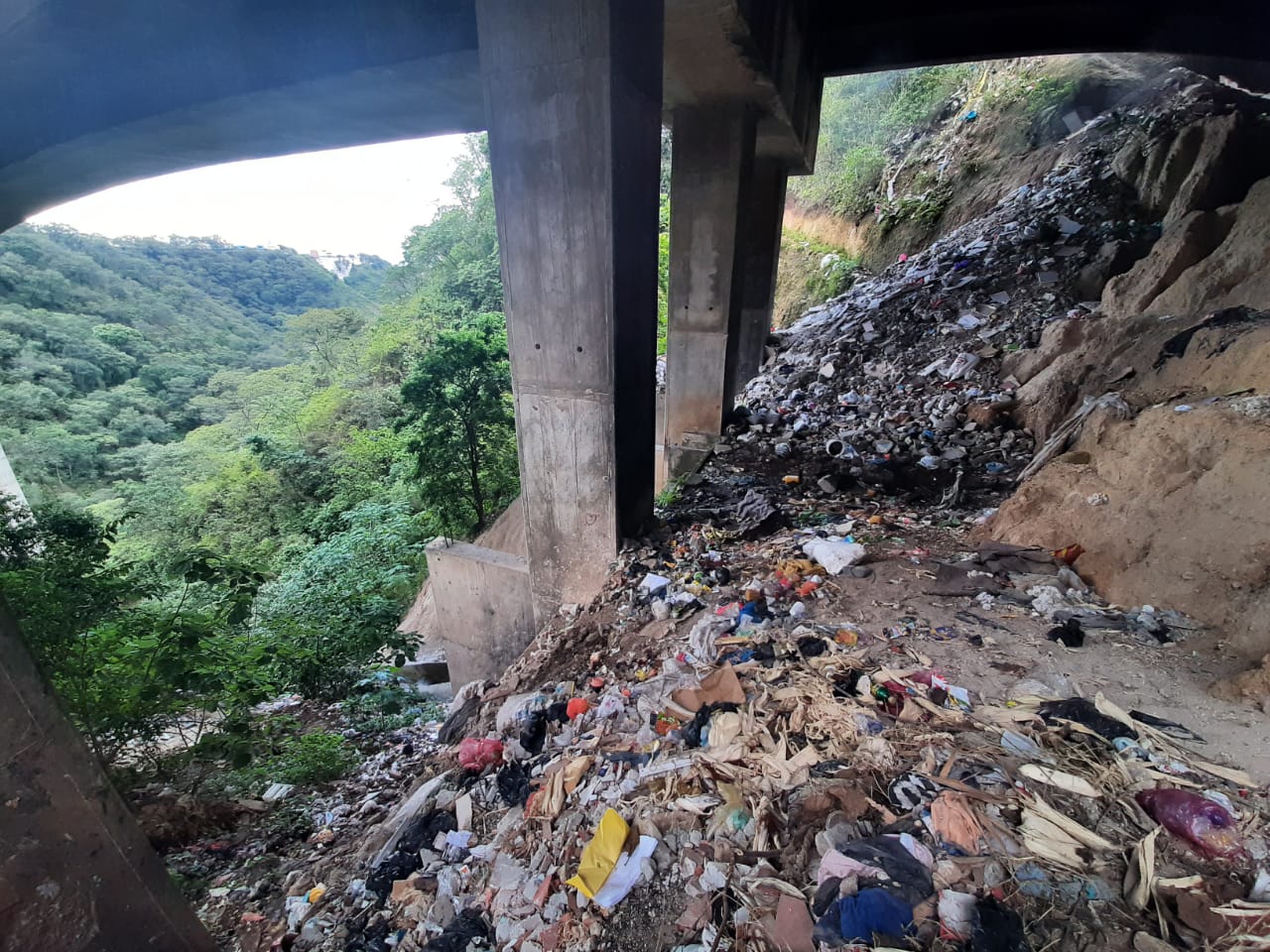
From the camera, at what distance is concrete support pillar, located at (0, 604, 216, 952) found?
1257 mm

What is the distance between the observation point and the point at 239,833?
2.98 metres

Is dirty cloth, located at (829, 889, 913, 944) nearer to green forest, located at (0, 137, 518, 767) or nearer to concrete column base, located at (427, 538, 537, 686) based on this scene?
green forest, located at (0, 137, 518, 767)

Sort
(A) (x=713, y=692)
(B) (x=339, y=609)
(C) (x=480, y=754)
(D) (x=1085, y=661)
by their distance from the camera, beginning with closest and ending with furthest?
(D) (x=1085, y=661) → (A) (x=713, y=692) → (C) (x=480, y=754) → (B) (x=339, y=609)

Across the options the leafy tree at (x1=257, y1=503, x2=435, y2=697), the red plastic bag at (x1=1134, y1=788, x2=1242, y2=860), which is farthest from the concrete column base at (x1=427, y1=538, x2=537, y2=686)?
the red plastic bag at (x1=1134, y1=788, x2=1242, y2=860)

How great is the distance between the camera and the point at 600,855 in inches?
71.7

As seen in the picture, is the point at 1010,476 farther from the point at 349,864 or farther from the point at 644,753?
the point at 349,864

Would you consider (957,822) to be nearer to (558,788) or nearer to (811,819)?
(811,819)

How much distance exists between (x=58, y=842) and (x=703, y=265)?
613cm

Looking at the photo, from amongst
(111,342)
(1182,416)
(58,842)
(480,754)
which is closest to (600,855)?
(480,754)

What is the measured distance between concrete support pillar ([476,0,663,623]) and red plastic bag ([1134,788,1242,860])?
2.83 m

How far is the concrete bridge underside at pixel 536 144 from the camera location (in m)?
1.45

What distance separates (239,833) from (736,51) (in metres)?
6.02

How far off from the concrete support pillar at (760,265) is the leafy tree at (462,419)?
10.0 ft

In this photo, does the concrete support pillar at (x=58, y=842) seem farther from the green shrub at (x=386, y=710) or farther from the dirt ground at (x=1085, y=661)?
the green shrub at (x=386, y=710)
